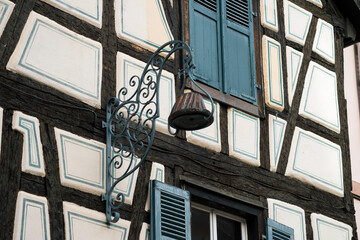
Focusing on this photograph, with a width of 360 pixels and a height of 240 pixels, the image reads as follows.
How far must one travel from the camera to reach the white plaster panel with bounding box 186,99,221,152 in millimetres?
10672

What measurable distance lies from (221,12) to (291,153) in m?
1.56

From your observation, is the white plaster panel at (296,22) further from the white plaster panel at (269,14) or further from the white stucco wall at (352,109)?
the white stucco wall at (352,109)

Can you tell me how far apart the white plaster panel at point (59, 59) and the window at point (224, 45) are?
1.31m

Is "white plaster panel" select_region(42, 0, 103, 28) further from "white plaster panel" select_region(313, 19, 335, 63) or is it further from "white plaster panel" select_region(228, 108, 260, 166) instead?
"white plaster panel" select_region(313, 19, 335, 63)

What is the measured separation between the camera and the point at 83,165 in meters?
9.50

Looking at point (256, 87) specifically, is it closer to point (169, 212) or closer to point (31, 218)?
point (169, 212)

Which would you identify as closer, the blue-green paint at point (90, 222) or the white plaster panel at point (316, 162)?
the blue-green paint at point (90, 222)

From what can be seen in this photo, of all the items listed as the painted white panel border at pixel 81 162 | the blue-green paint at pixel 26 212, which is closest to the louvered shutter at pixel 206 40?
the painted white panel border at pixel 81 162

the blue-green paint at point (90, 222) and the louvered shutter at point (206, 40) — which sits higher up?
the louvered shutter at point (206, 40)

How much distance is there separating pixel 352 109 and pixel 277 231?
370 cm

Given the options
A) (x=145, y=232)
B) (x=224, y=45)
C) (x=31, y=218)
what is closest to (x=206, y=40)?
(x=224, y=45)

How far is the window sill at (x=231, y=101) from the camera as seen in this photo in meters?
10.9

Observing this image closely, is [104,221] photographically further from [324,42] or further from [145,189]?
[324,42]

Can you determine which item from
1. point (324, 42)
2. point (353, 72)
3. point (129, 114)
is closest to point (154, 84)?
point (129, 114)
